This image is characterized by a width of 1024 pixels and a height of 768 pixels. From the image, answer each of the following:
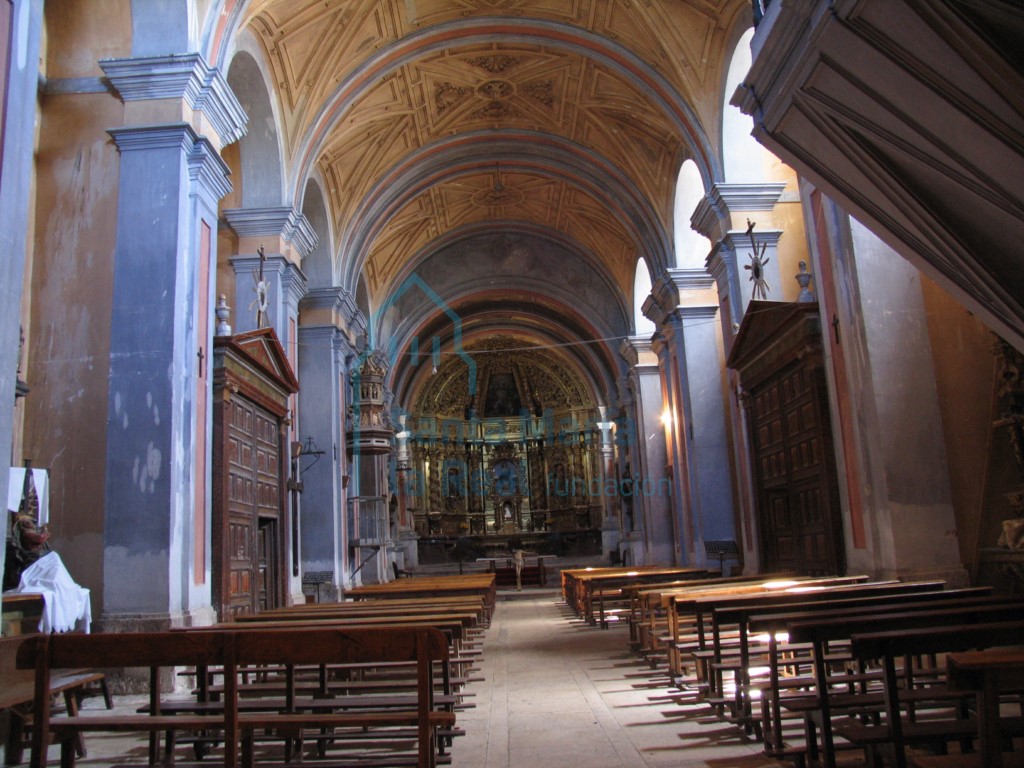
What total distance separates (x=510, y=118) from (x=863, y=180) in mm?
11824

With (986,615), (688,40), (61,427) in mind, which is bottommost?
(986,615)

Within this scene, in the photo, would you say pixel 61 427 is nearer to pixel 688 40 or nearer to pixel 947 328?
pixel 947 328

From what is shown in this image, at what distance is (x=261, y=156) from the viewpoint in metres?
11.3

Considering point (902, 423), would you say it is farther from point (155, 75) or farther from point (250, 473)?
point (155, 75)

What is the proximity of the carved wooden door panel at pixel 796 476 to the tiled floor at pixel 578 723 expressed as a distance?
2237mm

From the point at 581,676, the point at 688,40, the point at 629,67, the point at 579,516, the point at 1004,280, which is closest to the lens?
the point at 1004,280

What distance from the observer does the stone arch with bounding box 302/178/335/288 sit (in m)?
14.1

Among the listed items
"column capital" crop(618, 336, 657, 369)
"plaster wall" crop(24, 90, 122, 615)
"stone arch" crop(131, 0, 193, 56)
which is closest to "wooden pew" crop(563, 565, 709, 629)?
"plaster wall" crop(24, 90, 122, 615)

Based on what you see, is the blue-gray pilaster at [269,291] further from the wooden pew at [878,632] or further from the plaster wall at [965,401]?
the wooden pew at [878,632]

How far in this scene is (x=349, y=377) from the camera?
15.7 m

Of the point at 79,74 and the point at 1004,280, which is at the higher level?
the point at 79,74

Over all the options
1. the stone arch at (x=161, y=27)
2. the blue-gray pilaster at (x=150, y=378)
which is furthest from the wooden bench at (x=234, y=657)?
the stone arch at (x=161, y=27)

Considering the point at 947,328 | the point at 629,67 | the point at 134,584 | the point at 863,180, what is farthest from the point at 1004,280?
the point at 629,67

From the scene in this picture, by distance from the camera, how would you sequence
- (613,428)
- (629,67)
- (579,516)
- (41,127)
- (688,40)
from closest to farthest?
(41,127)
(688,40)
(629,67)
(613,428)
(579,516)
